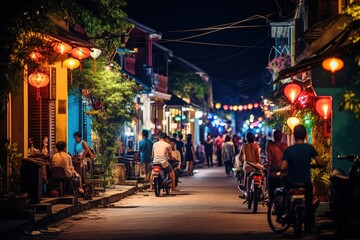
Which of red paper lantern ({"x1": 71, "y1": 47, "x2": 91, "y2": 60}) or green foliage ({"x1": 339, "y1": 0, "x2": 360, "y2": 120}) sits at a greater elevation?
red paper lantern ({"x1": 71, "y1": 47, "x2": 91, "y2": 60})

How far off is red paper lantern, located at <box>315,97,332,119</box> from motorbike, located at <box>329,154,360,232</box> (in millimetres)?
5221

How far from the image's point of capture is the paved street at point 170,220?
1469 centimetres

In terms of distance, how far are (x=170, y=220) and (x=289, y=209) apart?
3.76 meters

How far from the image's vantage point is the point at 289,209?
14.2 metres

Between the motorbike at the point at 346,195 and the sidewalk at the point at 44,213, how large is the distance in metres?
5.93

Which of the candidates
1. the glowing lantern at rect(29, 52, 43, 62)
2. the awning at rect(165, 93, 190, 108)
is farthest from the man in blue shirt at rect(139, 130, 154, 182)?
the awning at rect(165, 93, 190, 108)

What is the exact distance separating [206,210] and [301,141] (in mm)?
5847

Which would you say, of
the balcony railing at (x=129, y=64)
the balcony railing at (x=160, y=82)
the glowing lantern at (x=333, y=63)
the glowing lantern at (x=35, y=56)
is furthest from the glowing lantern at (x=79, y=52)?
the balcony railing at (x=160, y=82)

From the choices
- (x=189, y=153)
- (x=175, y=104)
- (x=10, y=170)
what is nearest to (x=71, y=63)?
(x=10, y=170)

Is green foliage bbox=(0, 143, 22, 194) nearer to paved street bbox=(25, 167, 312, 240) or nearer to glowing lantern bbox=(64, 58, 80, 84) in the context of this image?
paved street bbox=(25, 167, 312, 240)

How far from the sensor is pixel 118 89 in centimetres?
2616

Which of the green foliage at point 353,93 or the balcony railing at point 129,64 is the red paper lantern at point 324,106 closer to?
the green foliage at point 353,93

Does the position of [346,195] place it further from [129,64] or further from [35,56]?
[129,64]

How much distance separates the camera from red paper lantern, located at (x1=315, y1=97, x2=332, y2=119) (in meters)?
19.0
